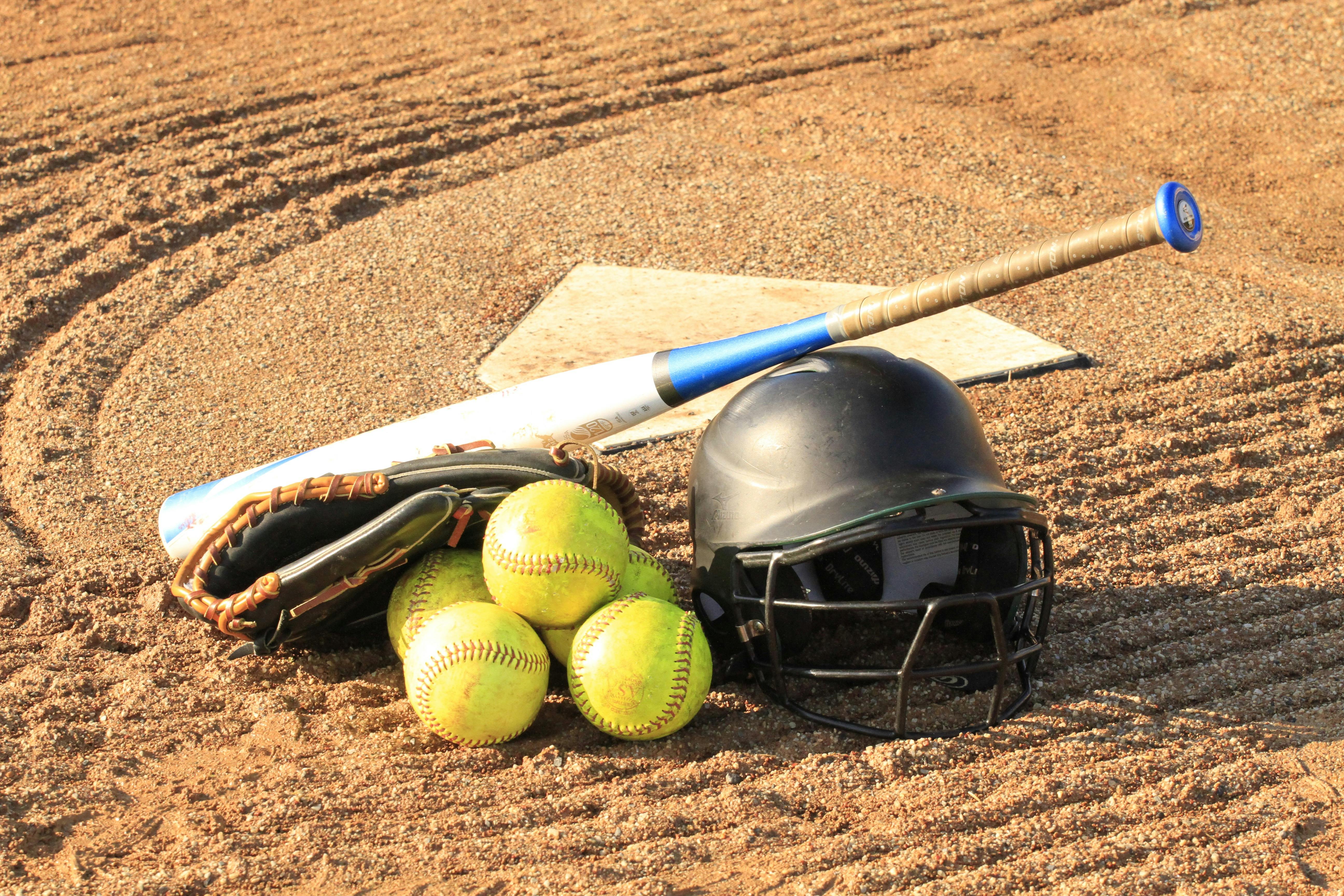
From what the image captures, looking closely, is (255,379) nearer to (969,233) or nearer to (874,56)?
(969,233)

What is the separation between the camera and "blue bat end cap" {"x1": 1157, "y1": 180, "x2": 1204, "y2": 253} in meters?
2.44

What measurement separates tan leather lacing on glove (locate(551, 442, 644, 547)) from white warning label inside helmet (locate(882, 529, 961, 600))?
69 cm

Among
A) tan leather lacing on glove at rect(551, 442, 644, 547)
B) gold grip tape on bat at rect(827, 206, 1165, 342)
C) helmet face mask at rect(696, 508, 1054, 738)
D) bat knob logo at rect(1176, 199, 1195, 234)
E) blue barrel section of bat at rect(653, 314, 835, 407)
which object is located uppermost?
bat knob logo at rect(1176, 199, 1195, 234)

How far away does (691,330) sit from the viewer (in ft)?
15.1

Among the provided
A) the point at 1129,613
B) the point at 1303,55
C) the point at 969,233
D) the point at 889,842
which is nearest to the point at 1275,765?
the point at 1129,613

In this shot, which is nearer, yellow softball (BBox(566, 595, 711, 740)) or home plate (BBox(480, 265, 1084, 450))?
yellow softball (BBox(566, 595, 711, 740))

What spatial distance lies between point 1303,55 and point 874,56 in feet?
9.90

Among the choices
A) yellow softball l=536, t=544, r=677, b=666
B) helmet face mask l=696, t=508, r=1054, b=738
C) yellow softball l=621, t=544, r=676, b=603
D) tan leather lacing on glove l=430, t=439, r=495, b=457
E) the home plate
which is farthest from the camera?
the home plate

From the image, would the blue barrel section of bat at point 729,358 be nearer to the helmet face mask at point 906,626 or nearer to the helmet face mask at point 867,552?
the helmet face mask at point 867,552

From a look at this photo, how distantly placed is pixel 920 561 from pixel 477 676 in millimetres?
1160

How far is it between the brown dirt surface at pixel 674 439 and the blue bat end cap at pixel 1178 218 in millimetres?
1068

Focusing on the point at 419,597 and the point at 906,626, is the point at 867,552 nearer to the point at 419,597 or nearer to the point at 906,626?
the point at 906,626

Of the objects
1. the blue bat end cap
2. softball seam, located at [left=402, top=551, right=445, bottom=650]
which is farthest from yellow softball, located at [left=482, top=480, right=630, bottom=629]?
the blue bat end cap

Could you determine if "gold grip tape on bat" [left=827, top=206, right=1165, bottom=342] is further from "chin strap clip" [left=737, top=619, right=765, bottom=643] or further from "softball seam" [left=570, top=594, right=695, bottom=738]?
"softball seam" [left=570, top=594, right=695, bottom=738]
